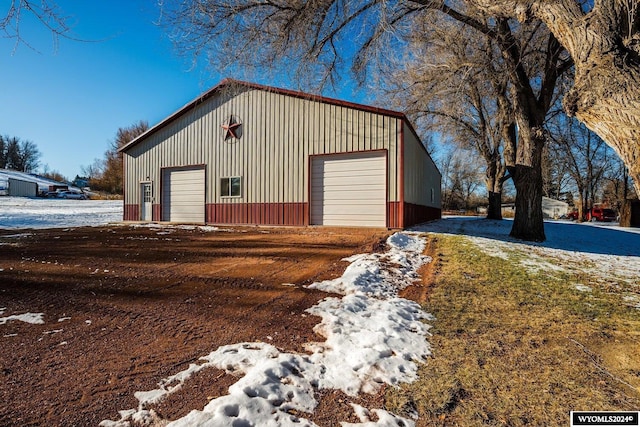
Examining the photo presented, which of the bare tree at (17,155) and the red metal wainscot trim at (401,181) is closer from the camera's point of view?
the red metal wainscot trim at (401,181)

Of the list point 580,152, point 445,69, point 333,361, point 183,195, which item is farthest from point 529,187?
point 580,152

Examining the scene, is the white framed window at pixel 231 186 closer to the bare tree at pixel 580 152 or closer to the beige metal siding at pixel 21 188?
the bare tree at pixel 580 152

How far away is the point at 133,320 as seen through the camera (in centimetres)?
298

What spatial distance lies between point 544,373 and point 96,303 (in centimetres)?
427

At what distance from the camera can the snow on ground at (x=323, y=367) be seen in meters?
1.74

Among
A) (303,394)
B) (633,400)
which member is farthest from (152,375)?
(633,400)

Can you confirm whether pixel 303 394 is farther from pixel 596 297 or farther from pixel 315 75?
pixel 315 75

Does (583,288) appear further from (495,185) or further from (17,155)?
(17,155)

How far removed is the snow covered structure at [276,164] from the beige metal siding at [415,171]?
0.04 m

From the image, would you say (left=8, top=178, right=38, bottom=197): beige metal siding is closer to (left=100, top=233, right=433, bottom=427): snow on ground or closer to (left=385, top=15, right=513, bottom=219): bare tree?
(left=385, top=15, right=513, bottom=219): bare tree

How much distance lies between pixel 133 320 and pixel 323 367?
6.45 feet

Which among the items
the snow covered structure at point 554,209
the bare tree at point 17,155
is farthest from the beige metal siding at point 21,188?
the snow covered structure at point 554,209

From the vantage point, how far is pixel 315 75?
315 inches

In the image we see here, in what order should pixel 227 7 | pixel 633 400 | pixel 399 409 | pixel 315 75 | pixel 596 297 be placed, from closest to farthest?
pixel 399 409
pixel 633 400
pixel 596 297
pixel 227 7
pixel 315 75
